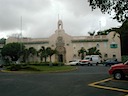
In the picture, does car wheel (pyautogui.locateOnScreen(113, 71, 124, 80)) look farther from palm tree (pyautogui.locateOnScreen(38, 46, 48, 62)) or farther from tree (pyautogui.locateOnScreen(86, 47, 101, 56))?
tree (pyautogui.locateOnScreen(86, 47, 101, 56))

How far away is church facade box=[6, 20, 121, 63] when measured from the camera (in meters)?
75.2

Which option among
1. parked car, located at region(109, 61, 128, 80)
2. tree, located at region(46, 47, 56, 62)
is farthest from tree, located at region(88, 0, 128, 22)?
tree, located at region(46, 47, 56, 62)

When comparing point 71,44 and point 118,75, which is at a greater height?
point 71,44

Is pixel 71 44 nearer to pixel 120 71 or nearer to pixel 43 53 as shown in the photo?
pixel 43 53

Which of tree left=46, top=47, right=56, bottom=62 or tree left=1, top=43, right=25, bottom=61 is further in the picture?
tree left=1, top=43, right=25, bottom=61

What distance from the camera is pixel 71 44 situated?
76875 millimetres

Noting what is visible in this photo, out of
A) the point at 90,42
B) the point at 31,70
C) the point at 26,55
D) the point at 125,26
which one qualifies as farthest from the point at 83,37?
the point at 125,26

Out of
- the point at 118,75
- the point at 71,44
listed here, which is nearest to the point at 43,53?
the point at 71,44

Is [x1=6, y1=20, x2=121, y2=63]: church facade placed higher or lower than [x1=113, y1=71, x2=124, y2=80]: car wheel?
higher

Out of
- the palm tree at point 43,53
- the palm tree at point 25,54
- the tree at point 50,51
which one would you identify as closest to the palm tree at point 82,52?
the tree at point 50,51

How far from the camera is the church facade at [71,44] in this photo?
7525 cm

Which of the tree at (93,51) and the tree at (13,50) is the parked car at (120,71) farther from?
the tree at (13,50)

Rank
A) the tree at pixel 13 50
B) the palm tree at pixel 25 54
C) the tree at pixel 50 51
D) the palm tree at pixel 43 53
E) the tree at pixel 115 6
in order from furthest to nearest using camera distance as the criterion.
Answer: the palm tree at pixel 25 54 → the tree at pixel 13 50 → the palm tree at pixel 43 53 → the tree at pixel 50 51 → the tree at pixel 115 6

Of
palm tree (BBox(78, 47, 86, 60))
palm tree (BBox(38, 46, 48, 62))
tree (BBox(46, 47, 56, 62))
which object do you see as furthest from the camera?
palm tree (BBox(78, 47, 86, 60))
